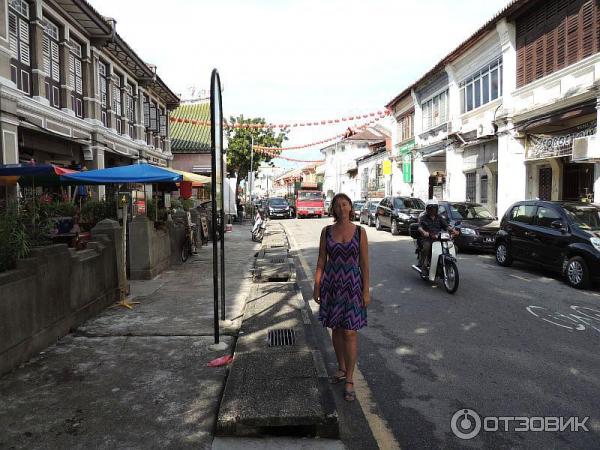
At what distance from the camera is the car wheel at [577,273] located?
336 inches

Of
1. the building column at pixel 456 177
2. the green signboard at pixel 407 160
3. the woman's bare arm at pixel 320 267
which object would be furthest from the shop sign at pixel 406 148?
the woman's bare arm at pixel 320 267

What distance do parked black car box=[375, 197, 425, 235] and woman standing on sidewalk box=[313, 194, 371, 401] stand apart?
48.7 feet

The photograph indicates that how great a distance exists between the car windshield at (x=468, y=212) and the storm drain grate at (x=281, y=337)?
10.3 meters

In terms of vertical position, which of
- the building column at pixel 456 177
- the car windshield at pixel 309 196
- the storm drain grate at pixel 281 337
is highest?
the building column at pixel 456 177

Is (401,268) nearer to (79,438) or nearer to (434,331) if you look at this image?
(434,331)

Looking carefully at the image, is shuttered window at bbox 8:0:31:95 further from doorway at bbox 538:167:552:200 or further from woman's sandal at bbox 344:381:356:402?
doorway at bbox 538:167:552:200

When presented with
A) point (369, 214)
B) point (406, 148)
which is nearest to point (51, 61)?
point (369, 214)

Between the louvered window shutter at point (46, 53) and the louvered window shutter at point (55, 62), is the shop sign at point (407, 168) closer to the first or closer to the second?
the louvered window shutter at point (55, 62)

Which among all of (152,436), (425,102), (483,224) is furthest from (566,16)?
(152,436)

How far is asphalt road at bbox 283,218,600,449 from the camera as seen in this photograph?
3566mm

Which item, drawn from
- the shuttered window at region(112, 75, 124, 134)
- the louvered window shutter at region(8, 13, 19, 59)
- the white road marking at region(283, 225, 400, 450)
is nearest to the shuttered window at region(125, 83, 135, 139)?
the shuttered window at region(112, 75, 124, 134)

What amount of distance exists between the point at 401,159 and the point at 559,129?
16.4 meters

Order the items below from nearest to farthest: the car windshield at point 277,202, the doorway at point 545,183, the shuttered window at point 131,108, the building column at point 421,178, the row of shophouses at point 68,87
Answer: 1. the row of shophouses at point 68,87
2. the doorway at point 545,183
3. the shuttered window at point 131,108
4. the building column at point 421,178
5. the car windshield at point 277,202

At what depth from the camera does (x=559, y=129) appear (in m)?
16.3
